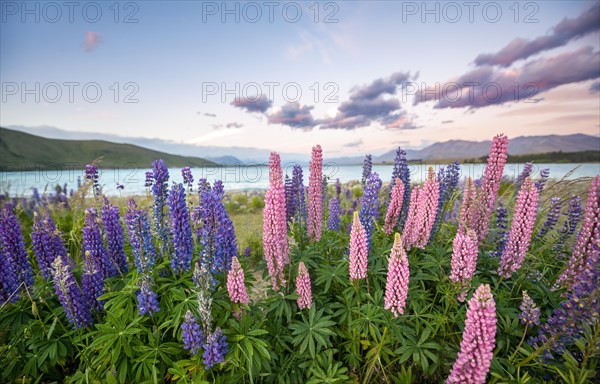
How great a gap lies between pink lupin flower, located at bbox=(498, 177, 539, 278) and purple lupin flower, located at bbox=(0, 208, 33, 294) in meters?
6.17

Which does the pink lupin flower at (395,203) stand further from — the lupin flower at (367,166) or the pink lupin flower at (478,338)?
the pink lupin flower at (478,338)

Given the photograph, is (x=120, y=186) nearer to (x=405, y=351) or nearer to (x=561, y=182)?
(x=405, y=351)

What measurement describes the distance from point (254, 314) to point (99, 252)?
2301 millimetres

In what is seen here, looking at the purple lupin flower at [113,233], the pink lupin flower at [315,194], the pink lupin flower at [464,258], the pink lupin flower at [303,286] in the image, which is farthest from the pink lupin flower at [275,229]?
the purple lupin flower at [113,233]

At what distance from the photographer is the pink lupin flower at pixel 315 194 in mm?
4262

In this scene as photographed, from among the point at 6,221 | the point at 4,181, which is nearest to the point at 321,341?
the point at 6,221

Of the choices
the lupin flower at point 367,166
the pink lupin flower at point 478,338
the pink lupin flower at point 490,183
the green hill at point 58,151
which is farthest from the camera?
the green hill at point 58,151

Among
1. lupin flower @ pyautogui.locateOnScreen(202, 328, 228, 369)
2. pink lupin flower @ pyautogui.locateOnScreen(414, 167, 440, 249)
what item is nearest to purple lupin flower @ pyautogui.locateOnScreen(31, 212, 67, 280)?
lupin flower @ pyautogui.locateOnScreen(202, 328, 228, 369)

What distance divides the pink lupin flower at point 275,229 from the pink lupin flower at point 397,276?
1269 millimetres

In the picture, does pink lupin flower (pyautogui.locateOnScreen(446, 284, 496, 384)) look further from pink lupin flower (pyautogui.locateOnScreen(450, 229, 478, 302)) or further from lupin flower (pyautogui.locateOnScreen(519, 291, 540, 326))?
lupin flower (pyautogui.locateOnScreen(519, 291, 540, 326))

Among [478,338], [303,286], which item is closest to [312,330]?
[303,286]

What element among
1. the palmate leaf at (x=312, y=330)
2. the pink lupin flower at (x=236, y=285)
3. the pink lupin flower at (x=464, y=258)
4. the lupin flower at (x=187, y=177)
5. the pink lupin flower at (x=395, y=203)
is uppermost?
the lupin flower at (x=187, y=177)

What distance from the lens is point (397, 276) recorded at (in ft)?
8.68

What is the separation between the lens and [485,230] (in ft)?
12.2
